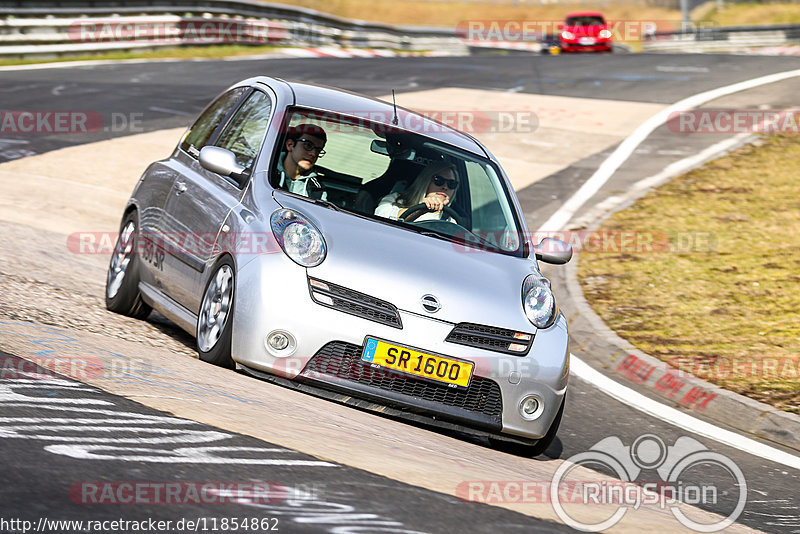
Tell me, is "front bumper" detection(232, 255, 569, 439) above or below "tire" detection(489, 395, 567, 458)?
above

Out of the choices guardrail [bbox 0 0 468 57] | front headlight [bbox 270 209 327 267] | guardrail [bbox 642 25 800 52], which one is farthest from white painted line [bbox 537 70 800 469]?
guardrail [bbox 642 25 800 52]

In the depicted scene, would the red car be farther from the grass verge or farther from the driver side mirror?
the driver side mirror

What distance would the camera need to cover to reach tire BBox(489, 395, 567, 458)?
5855 millimetres

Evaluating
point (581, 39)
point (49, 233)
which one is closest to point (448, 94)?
point (49, 233)

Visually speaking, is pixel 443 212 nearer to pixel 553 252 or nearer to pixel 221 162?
pixel 553 252

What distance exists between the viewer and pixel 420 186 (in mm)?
6707

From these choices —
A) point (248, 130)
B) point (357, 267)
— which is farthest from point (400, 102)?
point (357, 267)

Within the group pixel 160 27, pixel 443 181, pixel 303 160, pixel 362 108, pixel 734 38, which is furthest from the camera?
pixel 734 38

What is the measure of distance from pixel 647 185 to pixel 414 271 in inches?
362

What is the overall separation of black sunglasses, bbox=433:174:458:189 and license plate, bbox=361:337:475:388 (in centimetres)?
159

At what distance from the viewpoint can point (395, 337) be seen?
5391 mm

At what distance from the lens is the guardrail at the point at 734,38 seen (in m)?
39.1

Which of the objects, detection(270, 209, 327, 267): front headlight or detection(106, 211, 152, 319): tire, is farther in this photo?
detection(106, 211, 152, 319): tire

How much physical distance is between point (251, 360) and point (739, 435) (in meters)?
3.23
